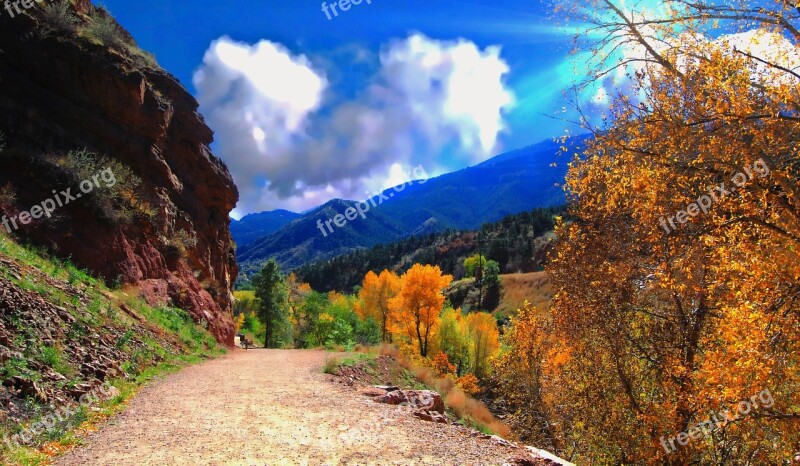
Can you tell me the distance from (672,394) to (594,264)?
3.68 m

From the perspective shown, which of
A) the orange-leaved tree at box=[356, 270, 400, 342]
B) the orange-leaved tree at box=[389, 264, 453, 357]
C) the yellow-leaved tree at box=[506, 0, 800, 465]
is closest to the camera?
the yellow-leaved tree at box=[506, 0, 800, 465]

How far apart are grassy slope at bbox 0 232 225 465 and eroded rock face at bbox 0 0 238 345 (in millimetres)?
2116

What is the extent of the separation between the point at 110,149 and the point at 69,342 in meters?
14.3

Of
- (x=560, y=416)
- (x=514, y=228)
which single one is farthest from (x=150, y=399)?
(x=514, y=228)

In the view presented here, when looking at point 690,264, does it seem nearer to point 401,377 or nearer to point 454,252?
point 401,377

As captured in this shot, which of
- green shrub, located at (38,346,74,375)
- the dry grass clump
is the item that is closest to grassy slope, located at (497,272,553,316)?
the dry grass clump

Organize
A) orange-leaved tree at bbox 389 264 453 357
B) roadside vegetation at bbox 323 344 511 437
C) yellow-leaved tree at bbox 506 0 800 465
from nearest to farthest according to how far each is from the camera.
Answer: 1. yellow-leaved tree at bbox 506 0 800 465
2. roadside vegetation at bbox 323 344 511 437
3. orange-leaved tree at bbox 389 264 453 357

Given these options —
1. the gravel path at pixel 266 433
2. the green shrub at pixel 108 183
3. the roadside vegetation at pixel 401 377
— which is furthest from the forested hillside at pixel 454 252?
the gravel path at pixel 266 433

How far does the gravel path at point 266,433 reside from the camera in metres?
6.14

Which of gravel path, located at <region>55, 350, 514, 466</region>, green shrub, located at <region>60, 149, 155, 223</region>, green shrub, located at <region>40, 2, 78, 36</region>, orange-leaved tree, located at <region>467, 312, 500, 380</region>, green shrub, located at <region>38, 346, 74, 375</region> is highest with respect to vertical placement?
green shrub, located at <region>40, 2, 78, 36</region>

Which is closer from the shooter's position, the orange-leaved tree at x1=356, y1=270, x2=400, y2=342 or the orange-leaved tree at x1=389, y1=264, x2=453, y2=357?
the orange-leaved tree at x1=389, y1=264, x2=453, y2=357

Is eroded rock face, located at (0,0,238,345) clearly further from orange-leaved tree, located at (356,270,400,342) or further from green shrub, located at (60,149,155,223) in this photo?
orange-leaved tree, located at (356,270,400,342)

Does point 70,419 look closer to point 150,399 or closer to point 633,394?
point 150,399

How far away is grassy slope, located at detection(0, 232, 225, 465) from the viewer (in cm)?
621
